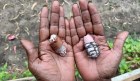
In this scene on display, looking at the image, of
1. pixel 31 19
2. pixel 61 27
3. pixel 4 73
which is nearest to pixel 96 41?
pixel 61 27

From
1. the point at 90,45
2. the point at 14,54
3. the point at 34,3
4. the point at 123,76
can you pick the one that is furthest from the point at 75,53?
the point at 34,3

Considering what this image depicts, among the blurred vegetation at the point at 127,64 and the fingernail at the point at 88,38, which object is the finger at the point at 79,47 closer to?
the fingernail at the point at 88,38

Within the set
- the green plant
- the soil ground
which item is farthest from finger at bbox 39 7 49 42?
the soil ground

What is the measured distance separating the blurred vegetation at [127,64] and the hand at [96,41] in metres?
0.80

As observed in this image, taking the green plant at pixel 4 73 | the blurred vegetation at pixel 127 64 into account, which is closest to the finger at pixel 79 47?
the blurred vegetation at pixel 127 64

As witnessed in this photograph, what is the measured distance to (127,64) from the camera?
390 centimetres

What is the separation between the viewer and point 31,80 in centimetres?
370

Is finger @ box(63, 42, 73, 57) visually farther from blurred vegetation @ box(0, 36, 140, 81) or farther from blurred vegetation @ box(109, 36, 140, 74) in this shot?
blurred vegetation @ box(109, 36, 140, 74)

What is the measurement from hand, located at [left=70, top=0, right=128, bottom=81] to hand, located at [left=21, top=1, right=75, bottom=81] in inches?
3.2

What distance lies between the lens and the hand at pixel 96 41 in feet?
9.34

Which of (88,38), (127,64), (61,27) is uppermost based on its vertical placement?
(61,27)

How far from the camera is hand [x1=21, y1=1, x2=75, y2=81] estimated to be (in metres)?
2.80

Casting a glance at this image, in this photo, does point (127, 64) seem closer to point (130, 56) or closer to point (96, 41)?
point (130, 56)

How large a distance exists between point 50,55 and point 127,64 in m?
1.36
